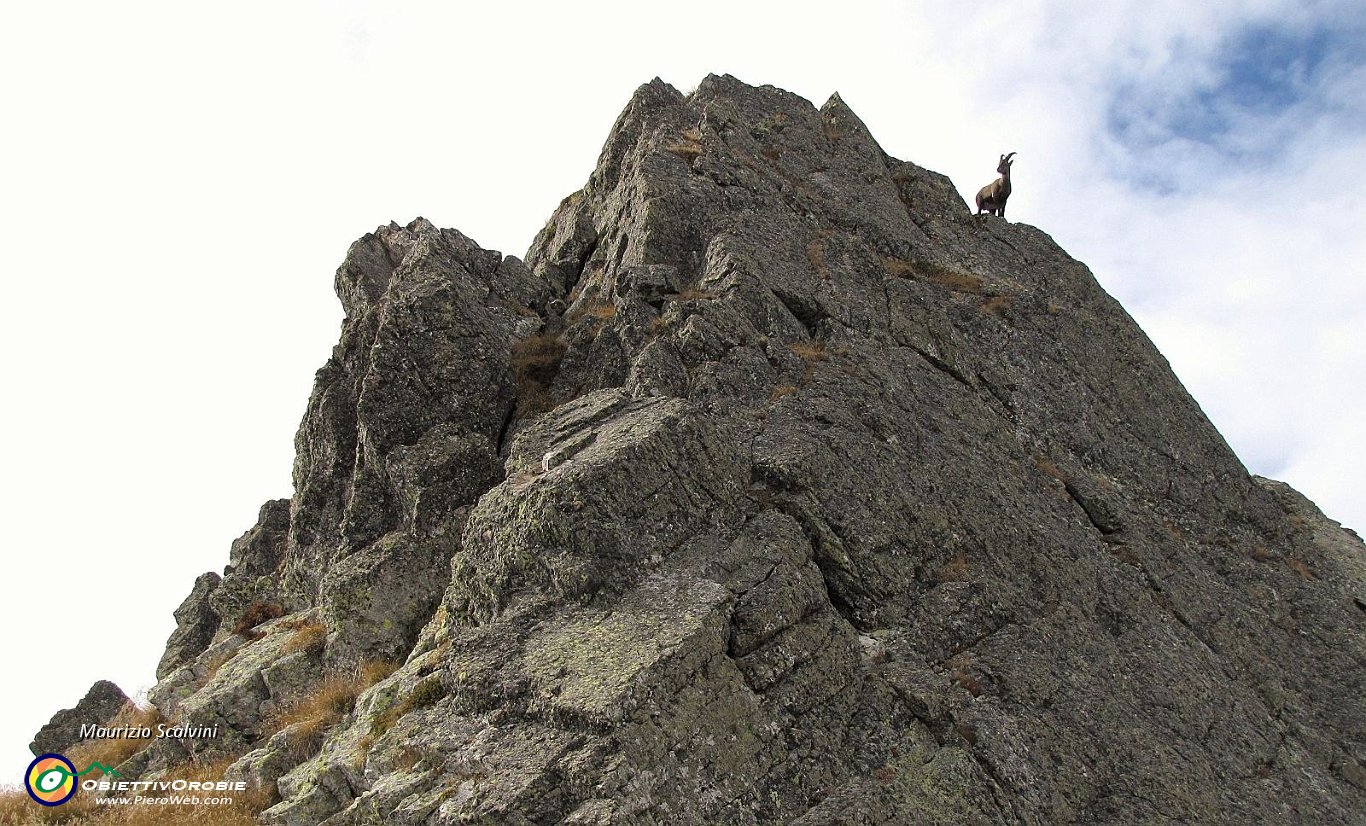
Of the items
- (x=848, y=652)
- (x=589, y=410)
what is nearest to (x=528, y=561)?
(x=589, y=410)

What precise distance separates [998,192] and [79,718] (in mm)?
31248

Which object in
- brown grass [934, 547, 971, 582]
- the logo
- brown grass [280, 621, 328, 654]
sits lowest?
brown grass [934, 547, 971, 582]

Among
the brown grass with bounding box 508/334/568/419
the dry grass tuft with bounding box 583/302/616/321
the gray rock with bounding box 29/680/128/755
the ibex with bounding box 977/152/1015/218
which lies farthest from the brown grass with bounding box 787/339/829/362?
the gray rock with bounding box 29/680/128/755

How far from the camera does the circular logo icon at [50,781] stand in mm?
16156

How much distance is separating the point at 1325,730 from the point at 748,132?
2197 centimetres

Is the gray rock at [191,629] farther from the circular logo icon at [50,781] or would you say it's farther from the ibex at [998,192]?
the ibex at [998,192]

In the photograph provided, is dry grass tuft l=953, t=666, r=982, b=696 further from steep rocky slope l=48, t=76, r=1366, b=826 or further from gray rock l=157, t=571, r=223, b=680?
gray rock l=157, t=571, r=223, b=680

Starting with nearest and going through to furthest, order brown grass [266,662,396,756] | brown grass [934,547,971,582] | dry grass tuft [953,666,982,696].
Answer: dry grass tuft [953,666,982,696]
brown grass [266,662,396,756]
brown grass [934,547,971,582]

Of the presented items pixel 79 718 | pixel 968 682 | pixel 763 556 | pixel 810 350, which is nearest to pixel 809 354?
pixel 810 350

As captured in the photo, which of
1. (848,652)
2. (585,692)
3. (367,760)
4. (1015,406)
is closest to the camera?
(585,692)

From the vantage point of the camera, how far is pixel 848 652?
1433cm

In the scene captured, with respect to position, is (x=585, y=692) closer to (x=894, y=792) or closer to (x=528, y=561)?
(x=528, y=561)

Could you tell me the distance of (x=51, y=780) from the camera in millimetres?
16516

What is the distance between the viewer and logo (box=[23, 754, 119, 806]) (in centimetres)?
1617
